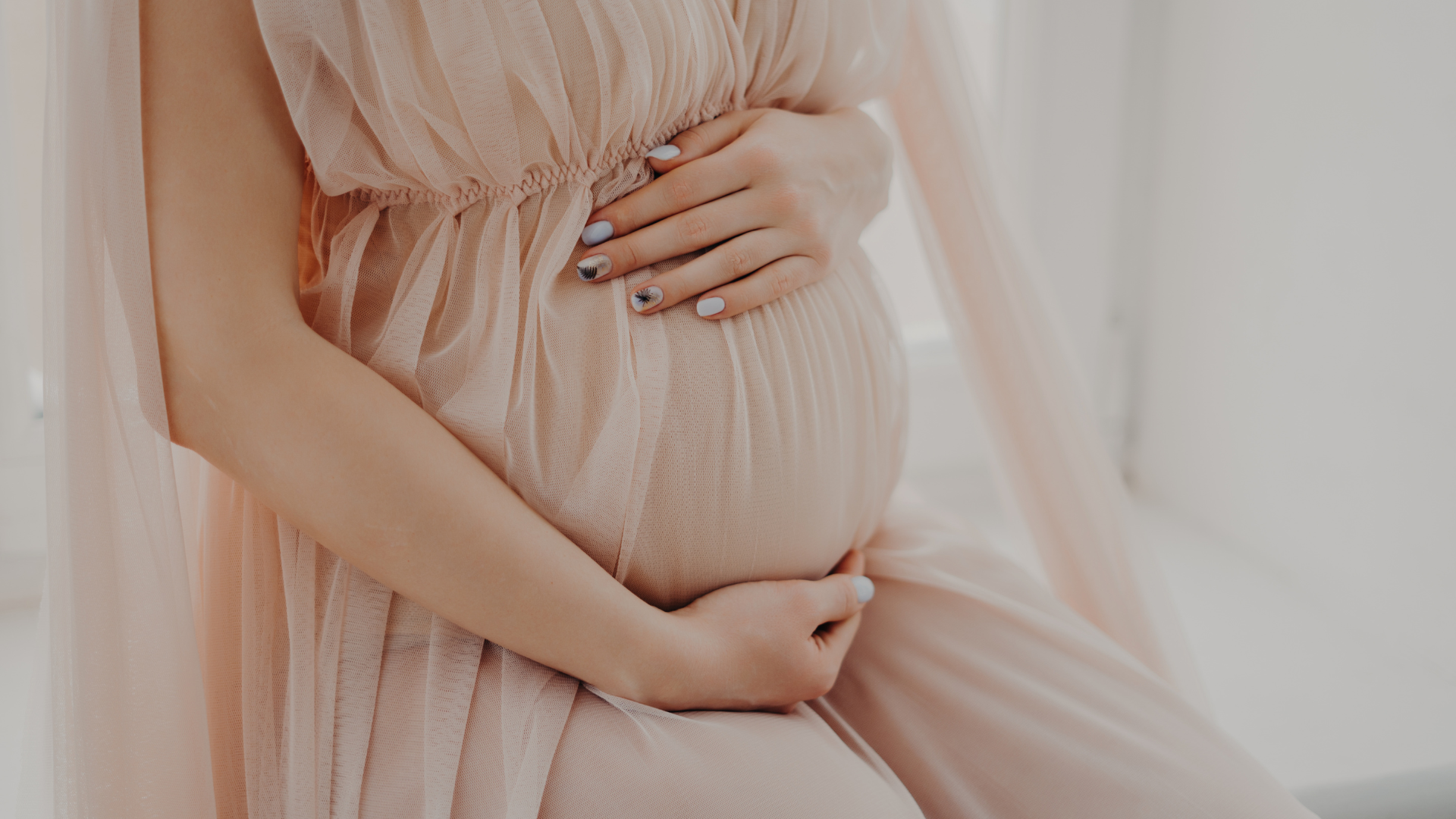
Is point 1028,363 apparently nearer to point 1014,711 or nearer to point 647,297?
point 1014,711

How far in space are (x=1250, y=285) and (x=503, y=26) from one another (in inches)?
45.5

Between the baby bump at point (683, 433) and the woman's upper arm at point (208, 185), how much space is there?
16 cm

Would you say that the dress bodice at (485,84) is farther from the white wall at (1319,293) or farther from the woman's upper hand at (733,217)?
the white wall at (1319,293)

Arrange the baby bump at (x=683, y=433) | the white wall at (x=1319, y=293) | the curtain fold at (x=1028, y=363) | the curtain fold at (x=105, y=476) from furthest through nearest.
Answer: the white wall at (x=1319, y=293) → the curtain fold at (x=1028, y=363) → the baby bump at (x=683, y=433) → the curtain fold at (x=105, y=476)

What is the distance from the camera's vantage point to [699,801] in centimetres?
57

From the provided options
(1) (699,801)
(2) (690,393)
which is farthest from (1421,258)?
(1) (699,801)

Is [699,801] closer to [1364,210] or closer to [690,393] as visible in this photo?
[690,393]

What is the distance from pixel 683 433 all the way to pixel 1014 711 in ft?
1.11

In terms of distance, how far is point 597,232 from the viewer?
2.11 feet

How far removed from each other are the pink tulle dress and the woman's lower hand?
0.02m

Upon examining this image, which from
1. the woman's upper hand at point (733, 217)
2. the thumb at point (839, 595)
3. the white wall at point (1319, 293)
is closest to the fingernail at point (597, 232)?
the woman's upper hand at point (733, 217)

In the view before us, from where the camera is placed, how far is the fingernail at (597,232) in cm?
64

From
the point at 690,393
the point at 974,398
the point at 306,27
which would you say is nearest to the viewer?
the point at 306,27

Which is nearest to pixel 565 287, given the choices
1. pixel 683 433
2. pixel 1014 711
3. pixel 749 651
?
pixel 683 433
